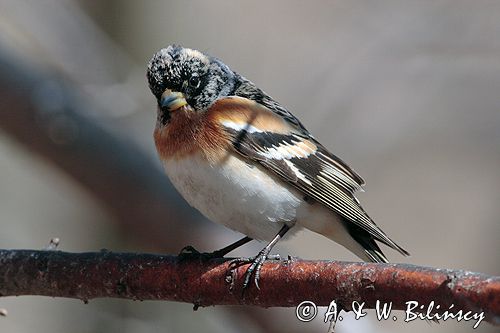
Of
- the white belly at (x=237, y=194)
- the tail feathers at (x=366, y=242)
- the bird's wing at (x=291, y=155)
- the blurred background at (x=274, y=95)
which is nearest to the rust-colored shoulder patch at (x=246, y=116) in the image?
the bird's wing at (x=291, y=155)

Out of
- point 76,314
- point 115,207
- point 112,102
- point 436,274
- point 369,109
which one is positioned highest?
point 369,109

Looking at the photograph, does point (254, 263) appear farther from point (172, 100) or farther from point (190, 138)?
point (172, 100)

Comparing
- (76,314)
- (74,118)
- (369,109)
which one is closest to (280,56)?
(369,109)

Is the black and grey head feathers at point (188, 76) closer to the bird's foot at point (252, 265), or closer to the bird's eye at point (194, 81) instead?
the bird's eye at point (194, 81)

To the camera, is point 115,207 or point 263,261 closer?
point 263,261

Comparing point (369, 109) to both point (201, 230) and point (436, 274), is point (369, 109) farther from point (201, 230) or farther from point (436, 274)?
point (436, 274)

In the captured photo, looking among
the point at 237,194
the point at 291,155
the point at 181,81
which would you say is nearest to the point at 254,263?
the point at 237,194

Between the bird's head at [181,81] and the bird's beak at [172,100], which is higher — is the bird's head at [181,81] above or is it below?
above
